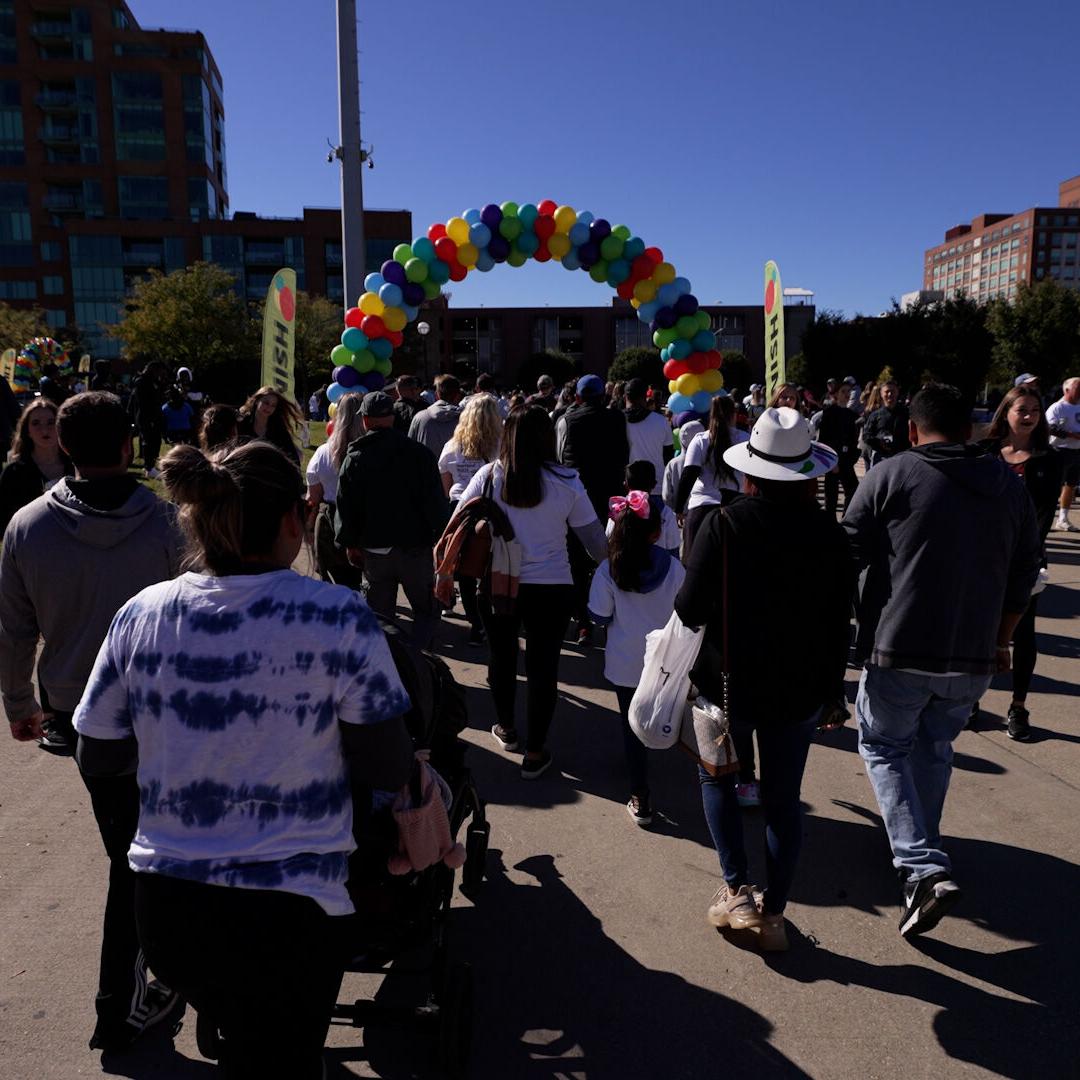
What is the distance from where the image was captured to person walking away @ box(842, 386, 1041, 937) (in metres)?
3.13

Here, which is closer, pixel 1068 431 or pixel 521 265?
pixel 1068 431

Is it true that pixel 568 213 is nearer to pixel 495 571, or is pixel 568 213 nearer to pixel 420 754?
pixel 495 571

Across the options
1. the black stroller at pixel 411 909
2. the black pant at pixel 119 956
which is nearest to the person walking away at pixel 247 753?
the black stroller at pixel 411 909

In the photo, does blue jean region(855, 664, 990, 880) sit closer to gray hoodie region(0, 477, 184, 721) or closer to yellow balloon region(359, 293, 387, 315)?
gray hoodie region(0, 477, 184, 721)

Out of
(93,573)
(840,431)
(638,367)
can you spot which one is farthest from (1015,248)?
(93,573)

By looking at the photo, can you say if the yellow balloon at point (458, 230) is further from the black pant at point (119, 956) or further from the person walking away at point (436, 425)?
the black pant at point (119, 956)

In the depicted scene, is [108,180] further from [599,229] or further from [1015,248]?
[1015,248]

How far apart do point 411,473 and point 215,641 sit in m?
3.50

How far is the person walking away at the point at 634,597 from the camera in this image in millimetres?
3938

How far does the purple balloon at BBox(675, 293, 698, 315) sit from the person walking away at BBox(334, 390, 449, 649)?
6.50 m

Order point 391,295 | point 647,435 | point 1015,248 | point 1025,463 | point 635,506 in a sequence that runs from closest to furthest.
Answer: point 635,506 < point 1025,463 < point 647,435 < point 391,295 < point 1015,248

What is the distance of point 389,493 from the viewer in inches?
201

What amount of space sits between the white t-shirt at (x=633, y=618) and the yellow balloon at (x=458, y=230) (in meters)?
7.41

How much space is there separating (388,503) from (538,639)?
1331 millimetres
